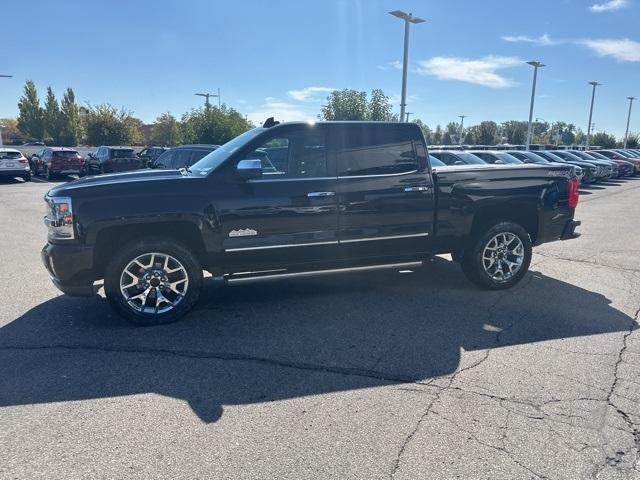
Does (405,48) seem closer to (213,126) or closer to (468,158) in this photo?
(468,158)

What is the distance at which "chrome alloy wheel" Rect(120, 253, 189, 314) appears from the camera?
15.3 feet

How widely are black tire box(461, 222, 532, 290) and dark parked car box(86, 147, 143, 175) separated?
22683 mm

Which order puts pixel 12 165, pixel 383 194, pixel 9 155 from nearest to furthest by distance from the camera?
pixel 383 194
pixel 12 165
pixel 9 155

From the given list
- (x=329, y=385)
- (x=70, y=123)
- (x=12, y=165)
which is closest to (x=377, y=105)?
(x=12, y=165)

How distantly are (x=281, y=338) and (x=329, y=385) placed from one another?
3.14ft

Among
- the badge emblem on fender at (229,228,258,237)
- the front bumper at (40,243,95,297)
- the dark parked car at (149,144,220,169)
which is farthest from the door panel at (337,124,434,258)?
the dark parked car at (149,144,220,169)

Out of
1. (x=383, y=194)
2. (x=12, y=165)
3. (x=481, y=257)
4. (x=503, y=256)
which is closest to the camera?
(x=383, y=194)

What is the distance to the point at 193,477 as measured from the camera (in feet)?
8.64

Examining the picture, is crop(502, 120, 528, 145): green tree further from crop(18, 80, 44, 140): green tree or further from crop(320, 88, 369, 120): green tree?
crop(18, 80, 44, 140): green tree

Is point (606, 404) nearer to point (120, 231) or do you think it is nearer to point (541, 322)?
point (541, 322)

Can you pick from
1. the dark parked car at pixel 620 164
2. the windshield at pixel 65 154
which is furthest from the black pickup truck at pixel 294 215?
the dark parked car at pixel 620 164

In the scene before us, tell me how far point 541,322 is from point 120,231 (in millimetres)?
4321

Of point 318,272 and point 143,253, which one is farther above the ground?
point 143,253

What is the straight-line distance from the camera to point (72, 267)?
449 centimetres
